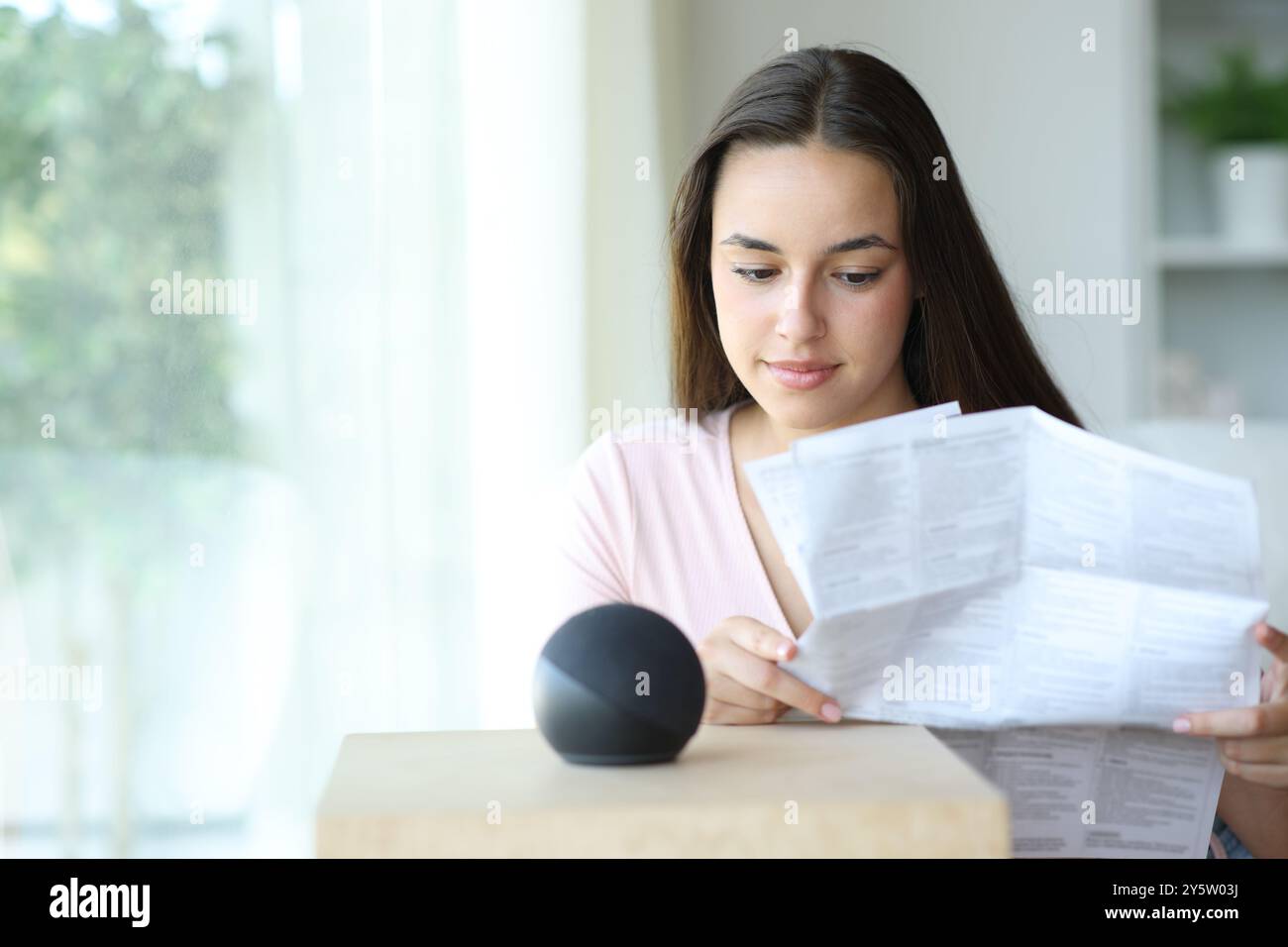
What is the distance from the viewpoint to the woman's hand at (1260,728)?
840 millimetres

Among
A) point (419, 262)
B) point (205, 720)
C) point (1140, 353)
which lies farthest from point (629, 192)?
point (1140, 353)

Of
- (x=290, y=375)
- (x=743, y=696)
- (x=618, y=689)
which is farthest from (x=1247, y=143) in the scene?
(x=618, y=689)

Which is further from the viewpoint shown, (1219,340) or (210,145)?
(1219,340)

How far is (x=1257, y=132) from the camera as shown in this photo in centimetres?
284

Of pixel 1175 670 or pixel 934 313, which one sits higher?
pixel 934 313

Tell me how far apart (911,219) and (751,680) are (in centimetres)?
51

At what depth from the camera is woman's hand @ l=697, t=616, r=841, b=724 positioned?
2.78ft

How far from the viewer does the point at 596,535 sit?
1353 millimetres

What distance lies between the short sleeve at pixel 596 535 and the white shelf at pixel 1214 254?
1856 millimetres
